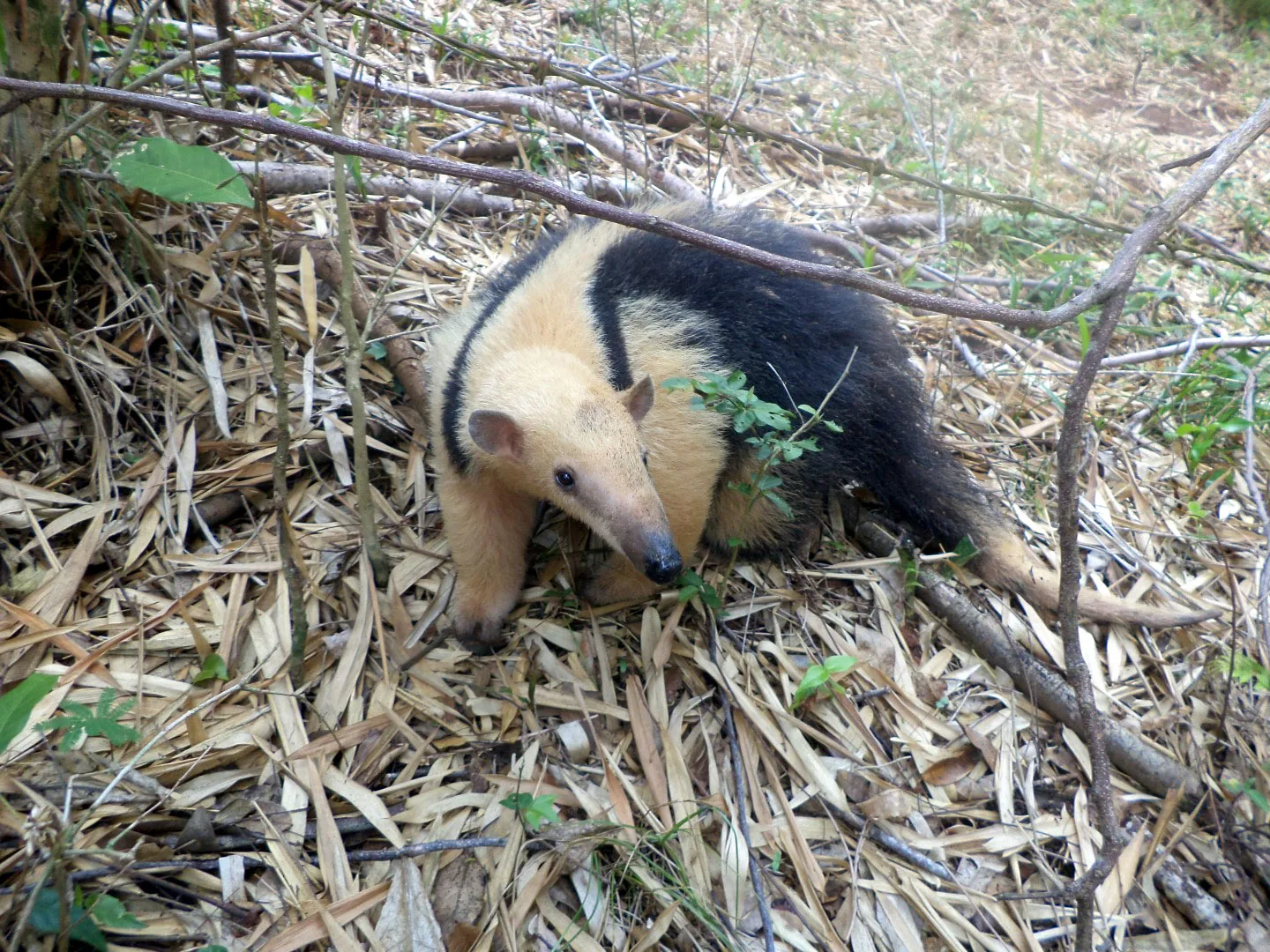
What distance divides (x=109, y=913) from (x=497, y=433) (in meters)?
1.77

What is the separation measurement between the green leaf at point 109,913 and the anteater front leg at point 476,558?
4.43ft

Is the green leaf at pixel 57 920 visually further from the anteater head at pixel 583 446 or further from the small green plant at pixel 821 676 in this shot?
the small green plant at pixel 821 676

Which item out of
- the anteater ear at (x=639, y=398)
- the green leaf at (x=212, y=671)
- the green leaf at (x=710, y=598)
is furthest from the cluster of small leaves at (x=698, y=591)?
the green leaf at (x=212, y=671)

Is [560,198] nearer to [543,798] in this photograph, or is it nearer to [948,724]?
[543,798]

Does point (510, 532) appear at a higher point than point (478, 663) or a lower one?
higher

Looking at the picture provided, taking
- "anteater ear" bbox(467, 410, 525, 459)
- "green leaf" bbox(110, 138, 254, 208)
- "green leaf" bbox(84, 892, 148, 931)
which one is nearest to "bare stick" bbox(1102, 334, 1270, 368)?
"anteater ear" bbox(467, 410, 525, 459)

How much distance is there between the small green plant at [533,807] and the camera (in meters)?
2.53

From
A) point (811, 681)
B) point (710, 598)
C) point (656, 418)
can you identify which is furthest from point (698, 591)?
point (656, 418)

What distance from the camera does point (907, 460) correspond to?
367cm

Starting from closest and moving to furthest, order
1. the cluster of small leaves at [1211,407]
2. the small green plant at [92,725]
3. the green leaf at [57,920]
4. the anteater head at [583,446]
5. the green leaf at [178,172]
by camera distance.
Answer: the green leaf at [57,920], the small green plant at [92,725], the green leaf at [178,172], the anteater head at [583,446], the cluster of small leaves at [1211,407]

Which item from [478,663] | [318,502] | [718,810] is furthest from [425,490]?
[718,810]

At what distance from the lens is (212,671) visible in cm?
282

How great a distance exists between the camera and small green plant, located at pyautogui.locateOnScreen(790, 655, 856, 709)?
298 cm

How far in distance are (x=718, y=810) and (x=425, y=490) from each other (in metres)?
1.80
